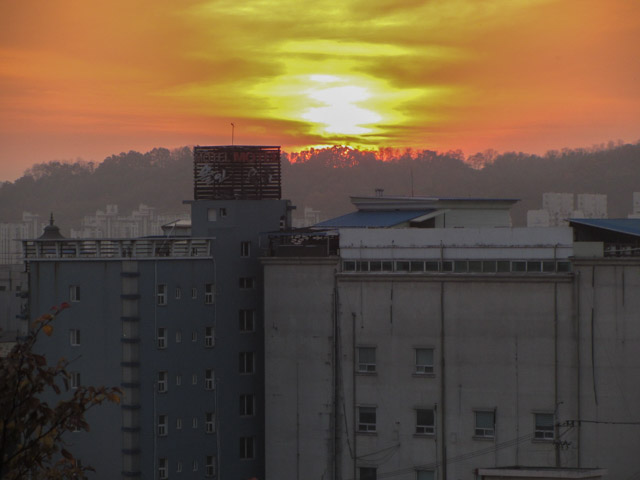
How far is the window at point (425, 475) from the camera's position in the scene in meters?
59.8

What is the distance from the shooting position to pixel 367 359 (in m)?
60.9

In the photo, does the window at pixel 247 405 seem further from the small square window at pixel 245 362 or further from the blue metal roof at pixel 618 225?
the blue metal roof at pixel 618 225

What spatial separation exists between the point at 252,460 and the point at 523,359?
1680 centimetres

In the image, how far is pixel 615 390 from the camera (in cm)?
5669

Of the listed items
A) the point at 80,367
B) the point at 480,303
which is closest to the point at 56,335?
the point at 80,367

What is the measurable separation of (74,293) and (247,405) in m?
11.5

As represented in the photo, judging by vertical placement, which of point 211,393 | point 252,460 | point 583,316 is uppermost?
point 583,316

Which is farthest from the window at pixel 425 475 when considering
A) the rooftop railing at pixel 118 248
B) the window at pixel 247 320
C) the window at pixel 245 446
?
the rooftop railing at pixel 118 248

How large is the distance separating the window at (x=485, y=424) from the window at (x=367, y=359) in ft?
19.9

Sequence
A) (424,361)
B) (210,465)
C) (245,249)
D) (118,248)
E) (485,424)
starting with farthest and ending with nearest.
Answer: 1. (245,249)
2. (210,465)
3. (118,248)
4. (424,361)
5. (485,424)

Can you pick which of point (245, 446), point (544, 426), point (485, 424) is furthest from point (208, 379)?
point (544, 426)

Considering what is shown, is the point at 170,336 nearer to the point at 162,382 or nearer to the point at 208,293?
the point at 162,382

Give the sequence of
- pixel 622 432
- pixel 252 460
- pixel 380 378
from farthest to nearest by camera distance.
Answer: pixel 252 460 < pixel 380 378 < pixel 622 432

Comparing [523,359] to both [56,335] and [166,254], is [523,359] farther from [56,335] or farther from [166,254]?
[56,335]
